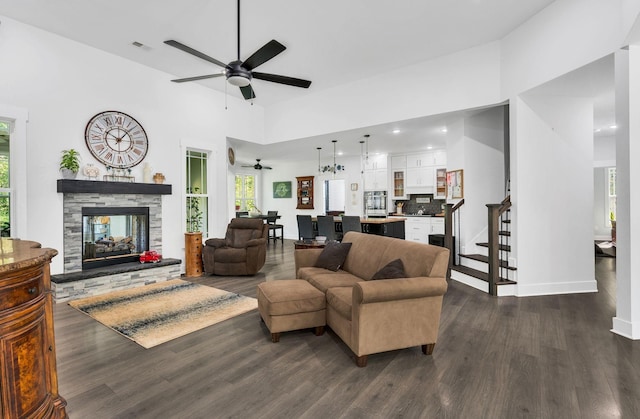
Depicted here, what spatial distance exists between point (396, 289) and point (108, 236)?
4517 millimetres

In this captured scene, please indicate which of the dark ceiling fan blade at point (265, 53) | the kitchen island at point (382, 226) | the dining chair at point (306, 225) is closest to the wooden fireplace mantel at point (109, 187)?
the dark ceiling fan blade at point (265, 53)

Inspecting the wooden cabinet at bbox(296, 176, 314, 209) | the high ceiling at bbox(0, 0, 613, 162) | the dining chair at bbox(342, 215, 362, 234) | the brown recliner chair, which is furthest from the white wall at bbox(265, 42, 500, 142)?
the wooden cabinet at bbox(296, 176, 314, 209)

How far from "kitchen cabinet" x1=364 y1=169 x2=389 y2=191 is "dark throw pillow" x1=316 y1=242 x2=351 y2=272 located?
5.57 metres

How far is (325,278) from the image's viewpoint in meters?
3.25

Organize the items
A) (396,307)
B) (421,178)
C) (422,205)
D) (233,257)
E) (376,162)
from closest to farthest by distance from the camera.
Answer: (396,307) < (233,257) < (421,178) < (422,205) < (376,162)

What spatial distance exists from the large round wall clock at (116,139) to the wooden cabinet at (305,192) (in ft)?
19.6

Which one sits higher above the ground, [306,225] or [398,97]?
[398,97]

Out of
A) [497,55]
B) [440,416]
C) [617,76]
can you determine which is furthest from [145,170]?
[617,76]

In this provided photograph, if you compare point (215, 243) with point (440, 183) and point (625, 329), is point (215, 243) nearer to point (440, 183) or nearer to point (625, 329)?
point (625, 329)

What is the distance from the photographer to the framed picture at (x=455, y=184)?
5.48 meters

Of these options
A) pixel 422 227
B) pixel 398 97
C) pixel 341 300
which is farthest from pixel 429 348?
pixel 422 227

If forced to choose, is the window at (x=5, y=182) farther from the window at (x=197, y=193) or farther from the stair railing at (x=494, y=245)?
the stair railing at (x=494, y=245)

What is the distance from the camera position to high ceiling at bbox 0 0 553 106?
11.6 feet

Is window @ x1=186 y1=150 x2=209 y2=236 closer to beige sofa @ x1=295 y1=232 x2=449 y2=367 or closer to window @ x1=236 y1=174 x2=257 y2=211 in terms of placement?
beige sofa @ x1=295 y1=232 x2=449 y2=367
